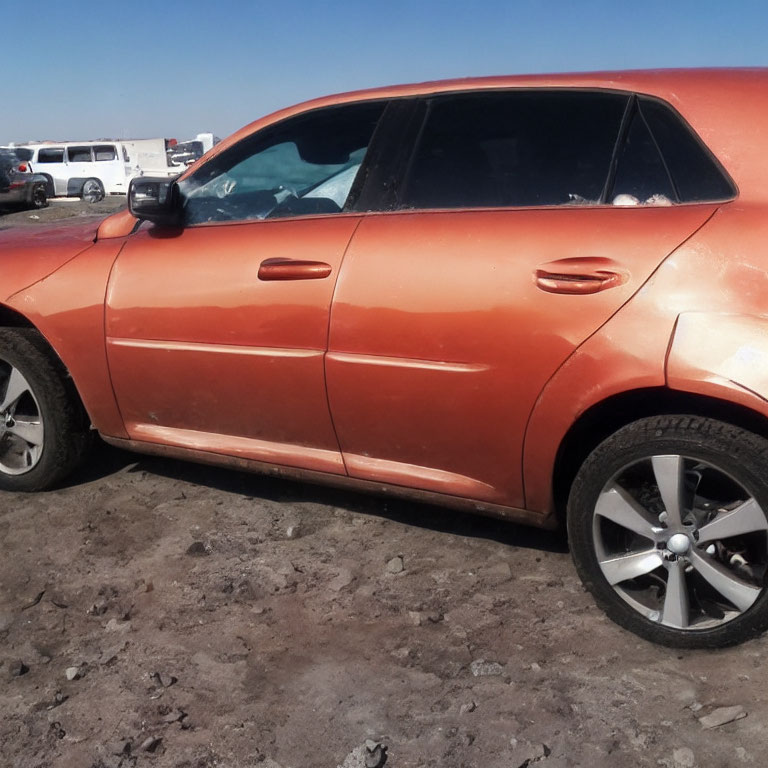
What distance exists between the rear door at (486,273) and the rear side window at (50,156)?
29.6 m

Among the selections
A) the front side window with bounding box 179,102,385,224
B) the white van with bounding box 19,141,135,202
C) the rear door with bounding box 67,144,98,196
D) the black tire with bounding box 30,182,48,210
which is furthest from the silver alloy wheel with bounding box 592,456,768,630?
the rear door with bounding box 67,144,98,196

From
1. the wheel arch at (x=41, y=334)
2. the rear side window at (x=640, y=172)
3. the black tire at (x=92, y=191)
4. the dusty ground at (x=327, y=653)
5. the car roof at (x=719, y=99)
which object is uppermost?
the car roof at (x=719, y=99)

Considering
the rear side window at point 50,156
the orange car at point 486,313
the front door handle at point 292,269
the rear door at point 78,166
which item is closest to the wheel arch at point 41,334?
the orange car at point 486,313

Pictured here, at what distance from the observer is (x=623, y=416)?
283 centimetres

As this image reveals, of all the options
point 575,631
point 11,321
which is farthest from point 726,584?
point 11,321

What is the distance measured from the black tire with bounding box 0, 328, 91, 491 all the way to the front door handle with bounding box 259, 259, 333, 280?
48.6 inches

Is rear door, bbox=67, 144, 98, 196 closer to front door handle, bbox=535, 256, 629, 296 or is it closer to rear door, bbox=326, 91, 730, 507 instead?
rear door, bbox=326, 91, 730, 507

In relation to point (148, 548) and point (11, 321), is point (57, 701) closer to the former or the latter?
point (148, 548)

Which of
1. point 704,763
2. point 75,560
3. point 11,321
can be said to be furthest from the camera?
point 11,321

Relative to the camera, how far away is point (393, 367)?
302 centimetres

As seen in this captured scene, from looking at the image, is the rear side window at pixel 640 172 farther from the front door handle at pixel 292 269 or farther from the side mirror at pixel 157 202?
the side mirror at pixel 157 202

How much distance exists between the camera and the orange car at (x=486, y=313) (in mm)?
2627

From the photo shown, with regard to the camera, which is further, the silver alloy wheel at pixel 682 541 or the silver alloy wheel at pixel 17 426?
the silver alloy wheel at pixel 17 426

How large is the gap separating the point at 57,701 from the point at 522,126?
7.63 ft
